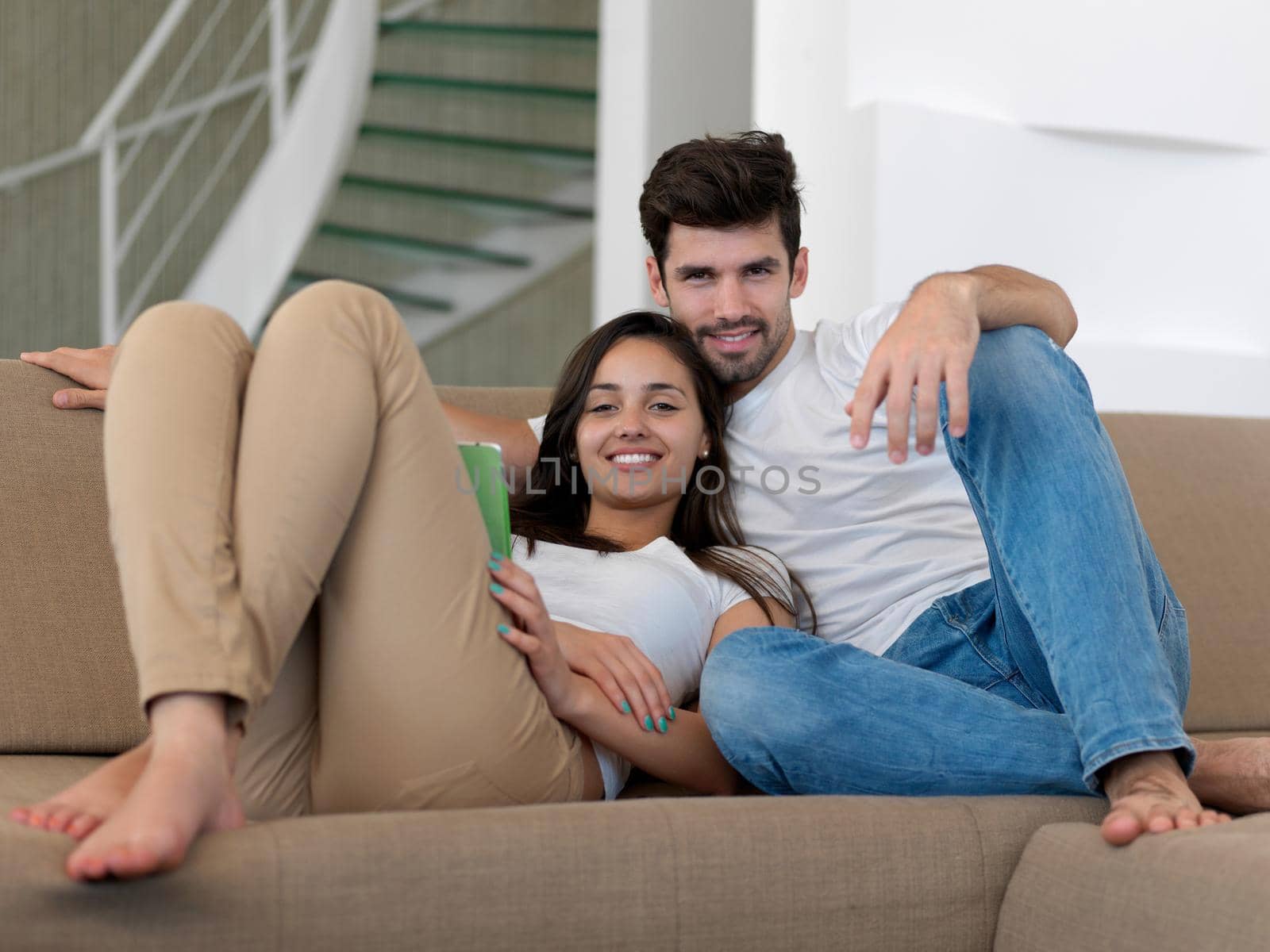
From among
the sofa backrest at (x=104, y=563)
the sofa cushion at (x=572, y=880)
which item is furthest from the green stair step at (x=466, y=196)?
the sofa cushion at (x=572, y=880)

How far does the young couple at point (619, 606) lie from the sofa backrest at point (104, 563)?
464mm

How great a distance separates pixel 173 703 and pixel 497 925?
29 centimetres

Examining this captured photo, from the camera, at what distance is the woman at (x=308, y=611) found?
0.95 metres

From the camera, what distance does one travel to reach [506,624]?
1.20m

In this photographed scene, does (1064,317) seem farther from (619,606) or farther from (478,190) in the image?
(478,190)

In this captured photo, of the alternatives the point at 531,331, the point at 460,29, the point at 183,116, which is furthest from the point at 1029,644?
the point at 531,331

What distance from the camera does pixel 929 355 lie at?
1.18 m

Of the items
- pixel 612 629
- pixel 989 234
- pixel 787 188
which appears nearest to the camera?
pixel 612 629

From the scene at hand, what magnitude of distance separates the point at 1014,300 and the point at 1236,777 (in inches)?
19.5

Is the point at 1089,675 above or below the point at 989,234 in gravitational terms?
below

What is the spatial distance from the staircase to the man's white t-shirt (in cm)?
315

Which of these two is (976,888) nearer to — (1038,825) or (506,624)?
(1038,825)

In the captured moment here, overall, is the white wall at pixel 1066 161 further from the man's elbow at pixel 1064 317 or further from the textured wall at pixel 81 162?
the textured wall at pixel 81 162

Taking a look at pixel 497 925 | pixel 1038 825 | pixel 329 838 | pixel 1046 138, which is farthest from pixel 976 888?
pixel 1046 138
